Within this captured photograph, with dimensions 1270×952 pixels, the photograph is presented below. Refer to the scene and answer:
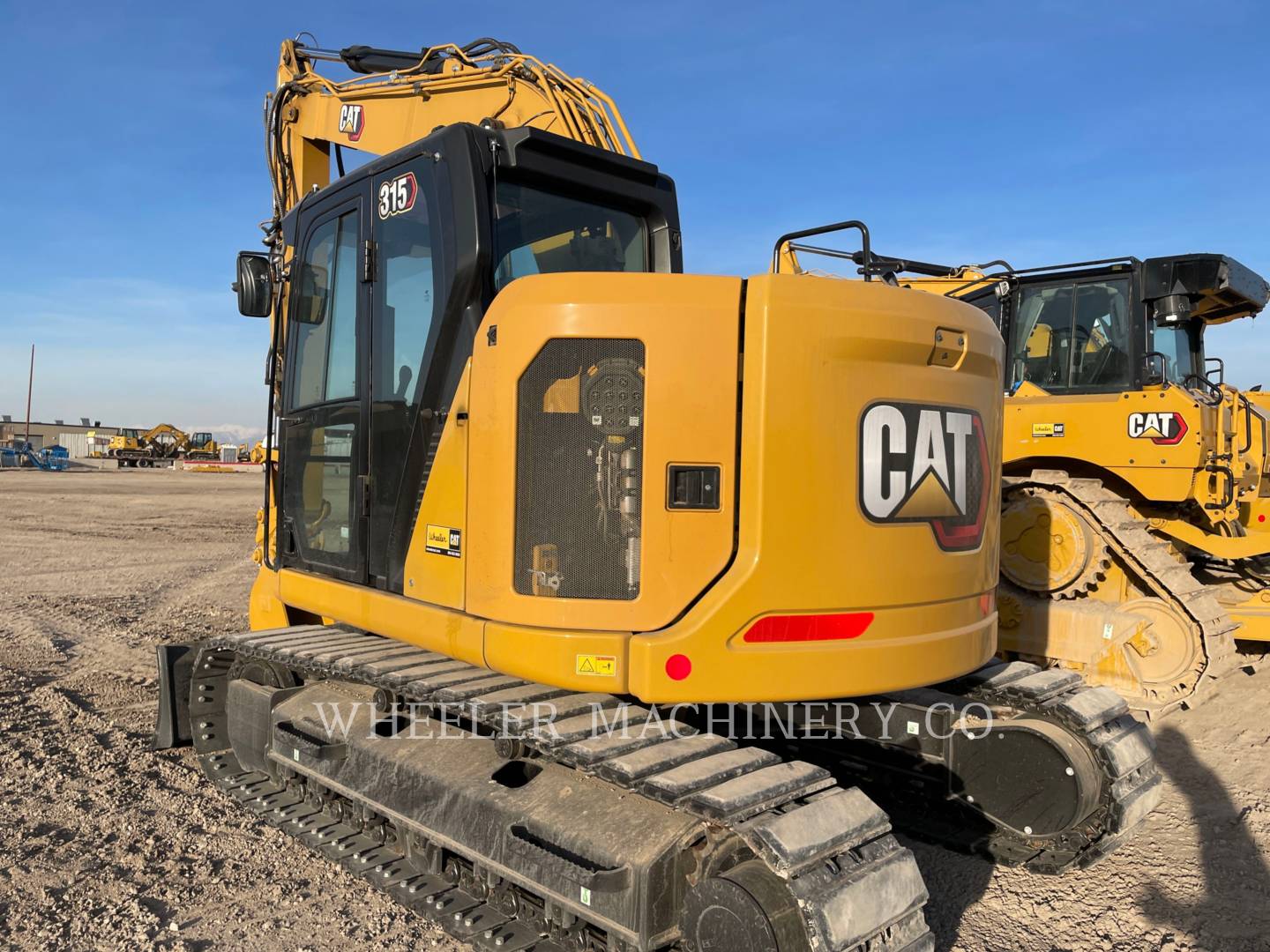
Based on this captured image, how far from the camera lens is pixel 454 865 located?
12.0 ft

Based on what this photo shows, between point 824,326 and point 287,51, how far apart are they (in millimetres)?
4510

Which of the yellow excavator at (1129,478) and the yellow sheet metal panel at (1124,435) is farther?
the yellow sheet metal panel at (1124,435)

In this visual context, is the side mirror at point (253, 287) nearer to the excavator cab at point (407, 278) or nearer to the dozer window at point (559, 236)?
the excavator cab at point (407, 278)

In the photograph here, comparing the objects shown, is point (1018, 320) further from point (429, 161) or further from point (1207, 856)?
point (429, 161)

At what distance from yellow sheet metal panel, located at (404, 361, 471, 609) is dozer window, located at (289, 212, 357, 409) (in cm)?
84

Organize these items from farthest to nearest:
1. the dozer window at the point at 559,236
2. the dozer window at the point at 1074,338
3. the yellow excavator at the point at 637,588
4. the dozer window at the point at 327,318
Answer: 1. the dozer window at the point at 1074,338
2. the dozer window at the point at 327,318
3. the dozer window at the point at 559,236
4. the yellow excavator at the point at 637,588

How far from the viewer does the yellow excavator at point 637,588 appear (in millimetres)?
2959

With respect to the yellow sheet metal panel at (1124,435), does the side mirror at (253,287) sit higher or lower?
higher

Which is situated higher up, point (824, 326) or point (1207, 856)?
point (824, 326)

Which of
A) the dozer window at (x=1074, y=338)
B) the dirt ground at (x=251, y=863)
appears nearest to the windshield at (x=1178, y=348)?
the dozer window at (x=1074, y=338)

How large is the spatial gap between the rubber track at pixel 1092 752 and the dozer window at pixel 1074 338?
4.10 meters

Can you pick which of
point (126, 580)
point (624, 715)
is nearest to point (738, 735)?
point (624, 715)

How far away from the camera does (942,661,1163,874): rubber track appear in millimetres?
3895

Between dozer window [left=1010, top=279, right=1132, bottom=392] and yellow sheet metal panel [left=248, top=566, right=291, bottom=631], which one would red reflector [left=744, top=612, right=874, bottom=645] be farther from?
dozer window [left=1010, top=279, right=1132, bottom=392]
